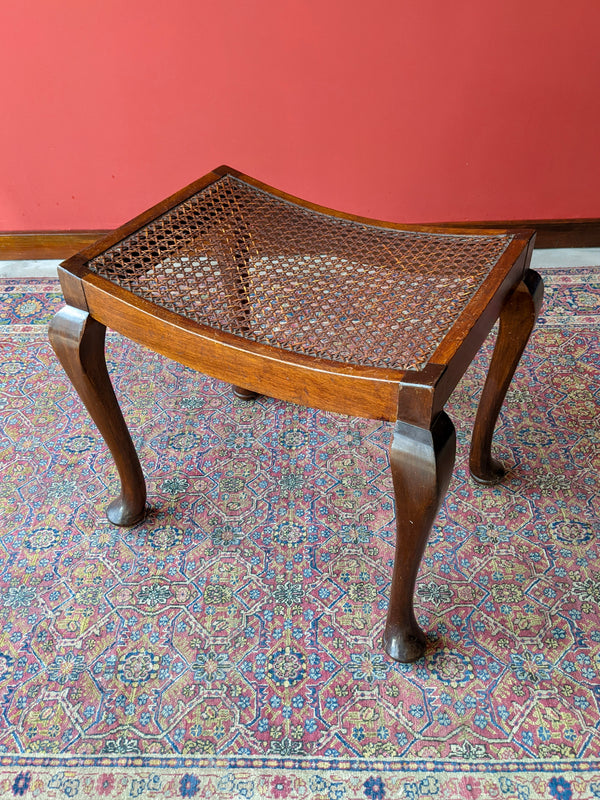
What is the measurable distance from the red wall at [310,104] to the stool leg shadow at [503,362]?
106 centimetres

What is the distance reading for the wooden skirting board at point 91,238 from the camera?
2.35 metres

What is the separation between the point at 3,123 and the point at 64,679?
5.88 ft

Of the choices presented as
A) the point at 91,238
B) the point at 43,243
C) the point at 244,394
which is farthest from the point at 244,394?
the point at 43,243

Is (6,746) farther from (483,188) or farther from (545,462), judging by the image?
(483,188)

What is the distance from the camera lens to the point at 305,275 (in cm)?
126

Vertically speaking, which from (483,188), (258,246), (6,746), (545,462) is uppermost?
(258,246)

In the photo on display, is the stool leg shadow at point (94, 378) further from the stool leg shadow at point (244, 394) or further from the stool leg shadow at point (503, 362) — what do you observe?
the stool leg shadow at point (503, 362)

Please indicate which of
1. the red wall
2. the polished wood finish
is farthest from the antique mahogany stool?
the polished wood finish

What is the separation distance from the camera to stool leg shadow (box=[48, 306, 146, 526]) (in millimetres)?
1203

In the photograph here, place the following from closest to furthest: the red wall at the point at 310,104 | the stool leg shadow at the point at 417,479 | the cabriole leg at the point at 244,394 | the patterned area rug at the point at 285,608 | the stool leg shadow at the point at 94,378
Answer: the stool leg shadow at the point at 417,479 < the patterned area rug at the point at 285,608 < the stool leg shadow at the point at 94,378 < the cabriole leg at the point at 244,394 < the red wall at the point at 310,104

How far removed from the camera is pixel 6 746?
112 cm

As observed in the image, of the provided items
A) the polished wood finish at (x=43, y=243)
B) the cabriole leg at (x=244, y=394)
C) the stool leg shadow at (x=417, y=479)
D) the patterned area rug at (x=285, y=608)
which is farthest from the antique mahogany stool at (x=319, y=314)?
the polished wood finish at (x=43, y=243)

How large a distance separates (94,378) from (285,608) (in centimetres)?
55

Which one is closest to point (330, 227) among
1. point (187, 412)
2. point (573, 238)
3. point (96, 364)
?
point (96, 364)
